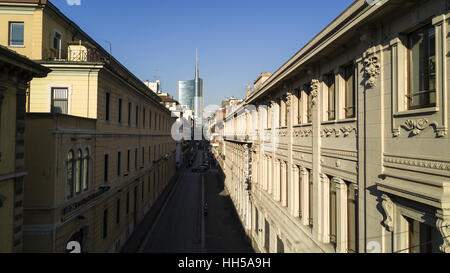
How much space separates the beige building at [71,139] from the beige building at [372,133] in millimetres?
10150

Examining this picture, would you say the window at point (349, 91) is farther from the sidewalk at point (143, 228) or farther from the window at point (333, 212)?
the sidewalk at point (143, 228)

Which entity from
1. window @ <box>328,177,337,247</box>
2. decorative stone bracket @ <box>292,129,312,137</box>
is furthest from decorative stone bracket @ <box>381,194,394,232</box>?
decorative stone bracket @ <box>292,129,312,137</box>

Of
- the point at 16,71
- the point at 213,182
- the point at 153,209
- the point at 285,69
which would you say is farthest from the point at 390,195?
the point at 213,182

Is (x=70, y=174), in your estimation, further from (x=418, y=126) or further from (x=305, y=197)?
(x=418, y=126)

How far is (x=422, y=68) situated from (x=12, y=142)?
11584 millimetres

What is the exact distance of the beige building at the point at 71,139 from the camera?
11.2 metres

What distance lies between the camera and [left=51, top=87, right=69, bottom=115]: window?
14828mm

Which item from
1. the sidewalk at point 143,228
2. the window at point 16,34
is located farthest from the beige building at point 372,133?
the window at point 16,34

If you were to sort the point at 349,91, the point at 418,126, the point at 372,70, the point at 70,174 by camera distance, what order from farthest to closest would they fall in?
the point at 70,174 < the point at 349,91 < the point at 372,70 < the point at 418,126

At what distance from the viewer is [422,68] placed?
584 centimetres

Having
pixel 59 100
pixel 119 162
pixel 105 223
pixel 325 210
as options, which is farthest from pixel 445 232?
pixel 119 162

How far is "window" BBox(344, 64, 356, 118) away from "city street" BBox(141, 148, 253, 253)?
14.9 metres

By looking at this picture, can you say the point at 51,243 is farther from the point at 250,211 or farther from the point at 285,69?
the point at 250,211
